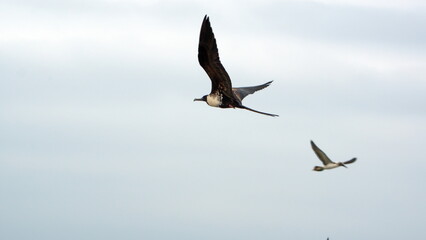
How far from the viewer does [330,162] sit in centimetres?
2445

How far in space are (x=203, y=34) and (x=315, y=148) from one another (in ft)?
19.5

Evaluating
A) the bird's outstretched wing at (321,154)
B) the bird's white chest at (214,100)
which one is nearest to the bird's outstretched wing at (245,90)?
the bird's white chest at (214,100)

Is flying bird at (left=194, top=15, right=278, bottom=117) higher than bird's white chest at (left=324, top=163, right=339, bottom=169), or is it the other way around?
flying bird at (left=194, top=15, right=278, bottom=117)

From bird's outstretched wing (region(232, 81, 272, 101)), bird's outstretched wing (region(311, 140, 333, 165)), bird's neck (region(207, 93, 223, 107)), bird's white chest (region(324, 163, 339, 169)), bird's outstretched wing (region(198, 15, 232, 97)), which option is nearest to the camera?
bird's white chest (region(324, 163, 339, 169))

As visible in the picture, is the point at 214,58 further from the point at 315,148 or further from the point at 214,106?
the point at 315,148

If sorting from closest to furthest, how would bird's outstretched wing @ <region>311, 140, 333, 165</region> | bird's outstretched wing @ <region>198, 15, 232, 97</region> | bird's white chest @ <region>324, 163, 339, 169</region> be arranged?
1. bird's white chest @ <region>324, 163, 339, 169</region>
2. bird's outstretched wing @ <region>311, 140, 333, 165</region>
3. bird's outstretched wing @ <region>198, 15, 232, 97</region>

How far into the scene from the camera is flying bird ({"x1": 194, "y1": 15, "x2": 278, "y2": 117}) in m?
27.2

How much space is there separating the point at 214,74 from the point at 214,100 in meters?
1.88

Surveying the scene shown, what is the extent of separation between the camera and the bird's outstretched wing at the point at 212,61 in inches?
1065

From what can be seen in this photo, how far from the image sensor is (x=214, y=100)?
30547 mm

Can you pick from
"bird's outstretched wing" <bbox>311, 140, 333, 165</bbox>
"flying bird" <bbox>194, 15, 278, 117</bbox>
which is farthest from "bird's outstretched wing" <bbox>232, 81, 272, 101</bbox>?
"bird's outstretched wing" <bbox>311, 140, 333, 165</bbox>

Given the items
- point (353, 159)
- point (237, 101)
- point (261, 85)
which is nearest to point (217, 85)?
point (237, 101)

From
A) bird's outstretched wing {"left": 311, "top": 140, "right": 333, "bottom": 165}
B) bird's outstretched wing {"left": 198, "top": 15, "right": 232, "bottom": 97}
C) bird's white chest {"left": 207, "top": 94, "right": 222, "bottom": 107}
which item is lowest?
bird's outstretched wing {"left": 311, "top": 140, "right": 333, "bottom": 165}

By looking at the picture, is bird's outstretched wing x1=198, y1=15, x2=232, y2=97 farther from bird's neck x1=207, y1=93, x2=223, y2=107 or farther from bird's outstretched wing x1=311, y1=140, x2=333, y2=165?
bird's outstretched wing x1=311, y1=140, x2=333, y2=165
